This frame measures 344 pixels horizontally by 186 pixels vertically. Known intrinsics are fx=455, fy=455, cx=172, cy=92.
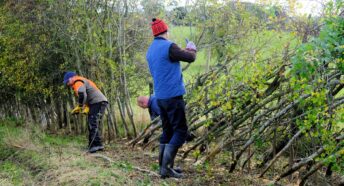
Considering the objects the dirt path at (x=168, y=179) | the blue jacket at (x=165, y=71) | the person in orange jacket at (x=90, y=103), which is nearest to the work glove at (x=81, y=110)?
the person in orange jacket at (x=90, y=103)

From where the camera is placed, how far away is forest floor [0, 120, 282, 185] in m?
5.77

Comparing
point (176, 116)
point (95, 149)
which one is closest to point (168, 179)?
point (176, 116)

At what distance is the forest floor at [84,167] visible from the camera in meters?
5.77

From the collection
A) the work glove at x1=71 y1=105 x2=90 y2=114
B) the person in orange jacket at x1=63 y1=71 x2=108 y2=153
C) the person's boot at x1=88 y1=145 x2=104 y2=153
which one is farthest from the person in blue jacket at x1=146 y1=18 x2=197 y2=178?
the work glove at x1=71 y1=105 x2=90 y2=114

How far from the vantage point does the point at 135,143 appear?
9.04 meters

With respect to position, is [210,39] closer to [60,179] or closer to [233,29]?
[233,29]

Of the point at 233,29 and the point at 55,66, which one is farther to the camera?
the point at 55,66

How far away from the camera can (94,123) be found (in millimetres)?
8336

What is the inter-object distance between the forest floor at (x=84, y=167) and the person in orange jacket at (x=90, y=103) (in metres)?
0.25

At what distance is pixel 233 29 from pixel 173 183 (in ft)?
16.7

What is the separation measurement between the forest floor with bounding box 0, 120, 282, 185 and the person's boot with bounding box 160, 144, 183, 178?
93mm

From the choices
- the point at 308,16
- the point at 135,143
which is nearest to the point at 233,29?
the point at 135,143

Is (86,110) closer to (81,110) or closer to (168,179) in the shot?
(81,110)

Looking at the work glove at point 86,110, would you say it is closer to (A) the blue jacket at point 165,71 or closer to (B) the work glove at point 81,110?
(B) the work glove at point 81,110
